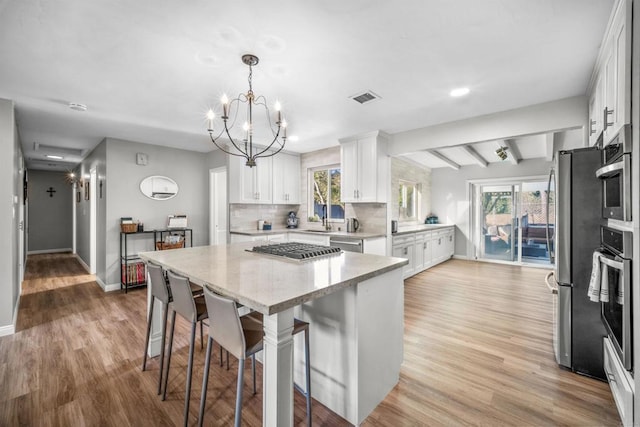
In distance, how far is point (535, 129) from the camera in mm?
3098

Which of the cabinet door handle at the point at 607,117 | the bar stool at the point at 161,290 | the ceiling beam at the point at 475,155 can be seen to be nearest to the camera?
the cabinet door handle at the point at 607,117

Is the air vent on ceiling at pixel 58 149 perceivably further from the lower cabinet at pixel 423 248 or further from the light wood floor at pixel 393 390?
the lower cabinet at pixel 423 248

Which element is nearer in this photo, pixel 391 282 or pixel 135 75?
pixel 391 282

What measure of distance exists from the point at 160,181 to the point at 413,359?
188 inches

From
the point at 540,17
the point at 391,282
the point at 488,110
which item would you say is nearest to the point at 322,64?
the point at 540,17

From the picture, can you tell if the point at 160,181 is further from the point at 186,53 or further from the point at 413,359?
A: the point at 413,359

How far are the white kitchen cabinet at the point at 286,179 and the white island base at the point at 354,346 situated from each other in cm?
375

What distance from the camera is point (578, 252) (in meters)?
2.08

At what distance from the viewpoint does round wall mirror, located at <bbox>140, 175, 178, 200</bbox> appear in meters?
4.83

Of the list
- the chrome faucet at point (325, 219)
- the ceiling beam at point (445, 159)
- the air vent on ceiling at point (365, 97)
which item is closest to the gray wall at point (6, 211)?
the air vent on ceiling at point (365, 97)

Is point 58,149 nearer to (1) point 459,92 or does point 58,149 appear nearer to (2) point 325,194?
(2) point 325,194

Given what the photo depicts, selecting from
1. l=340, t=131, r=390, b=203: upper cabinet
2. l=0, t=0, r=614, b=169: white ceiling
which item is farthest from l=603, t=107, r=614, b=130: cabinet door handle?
l=340, t=131, r=390, b=203: upper cabinet

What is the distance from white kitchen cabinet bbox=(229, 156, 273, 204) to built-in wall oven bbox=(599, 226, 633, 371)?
177 inches

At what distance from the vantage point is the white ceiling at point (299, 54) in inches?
65.7
